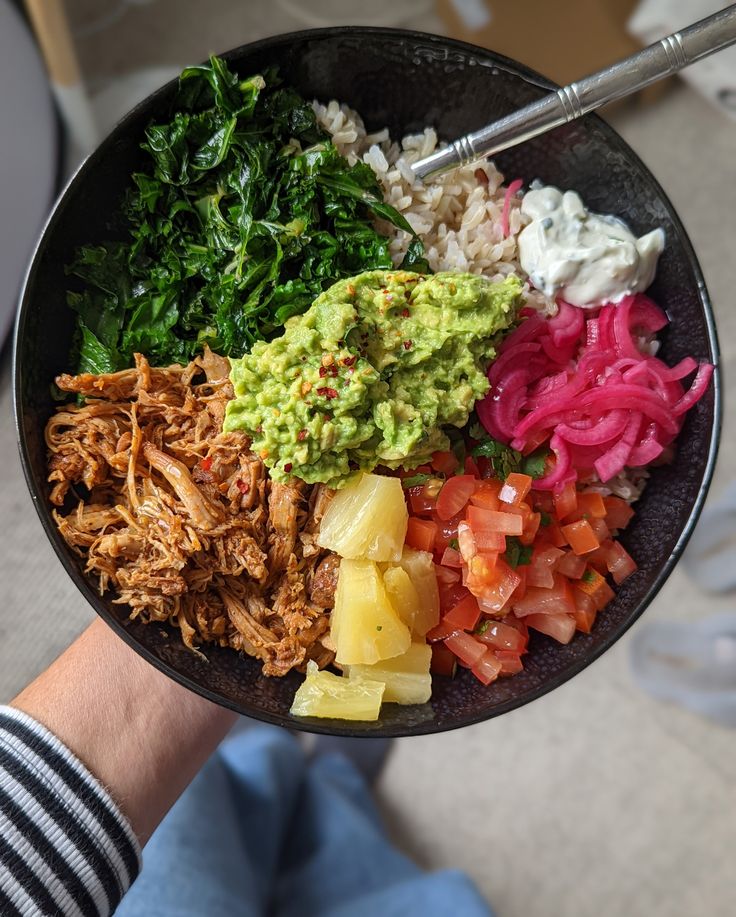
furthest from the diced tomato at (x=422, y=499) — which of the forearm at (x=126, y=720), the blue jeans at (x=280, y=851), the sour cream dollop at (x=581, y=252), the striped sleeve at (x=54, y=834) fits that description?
the blue jeans at (x=280, y=851)

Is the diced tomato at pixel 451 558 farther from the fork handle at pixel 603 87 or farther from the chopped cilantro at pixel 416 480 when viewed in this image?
the fork handle at pixel 603 87

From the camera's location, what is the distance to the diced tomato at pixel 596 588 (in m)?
1.85

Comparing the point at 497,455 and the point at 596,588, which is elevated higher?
the point at 497,455

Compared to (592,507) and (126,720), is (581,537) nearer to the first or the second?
(592,507)

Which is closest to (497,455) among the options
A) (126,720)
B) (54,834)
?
(126,720)

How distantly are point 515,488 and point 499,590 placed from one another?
0.22 m

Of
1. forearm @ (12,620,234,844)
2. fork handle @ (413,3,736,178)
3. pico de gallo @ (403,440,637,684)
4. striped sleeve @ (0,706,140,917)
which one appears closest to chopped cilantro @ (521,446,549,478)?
pico de gallo @ (403,440,637,684)

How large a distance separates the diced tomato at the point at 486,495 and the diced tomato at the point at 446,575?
0.53ft

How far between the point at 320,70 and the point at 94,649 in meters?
1.47

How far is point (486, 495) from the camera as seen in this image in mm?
1780

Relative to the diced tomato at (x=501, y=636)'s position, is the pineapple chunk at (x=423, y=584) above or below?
above

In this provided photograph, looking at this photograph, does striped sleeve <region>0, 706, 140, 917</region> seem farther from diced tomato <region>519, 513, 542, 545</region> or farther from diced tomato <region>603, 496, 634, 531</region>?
diced tomato <region>603, 496, 634, 531</region>

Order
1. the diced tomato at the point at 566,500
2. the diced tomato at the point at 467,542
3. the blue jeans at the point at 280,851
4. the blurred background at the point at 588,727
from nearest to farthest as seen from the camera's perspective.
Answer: the diced tomato at the point at 467,542 → the diced tomato at the point at 566,500 → the blue jeans at the point at 280,851 → the blurred background at the point at 588,727

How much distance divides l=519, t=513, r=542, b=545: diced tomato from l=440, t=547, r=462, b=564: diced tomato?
14cm
